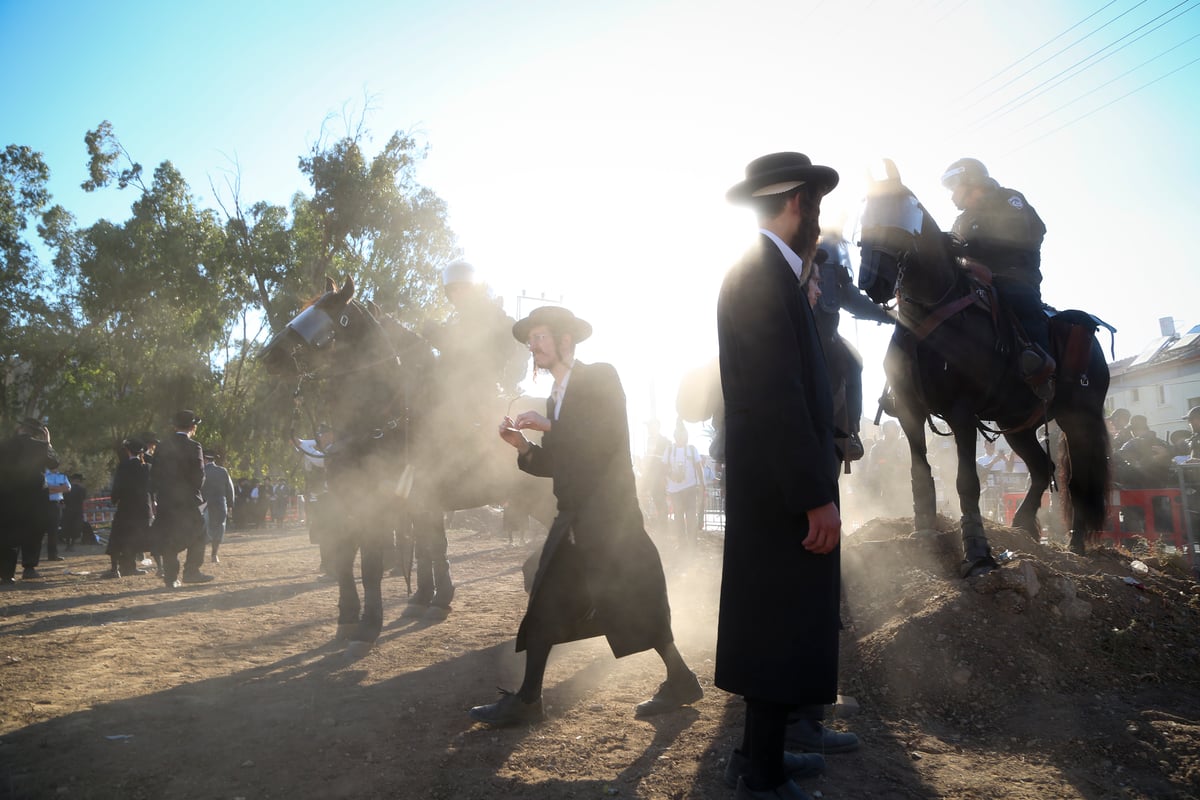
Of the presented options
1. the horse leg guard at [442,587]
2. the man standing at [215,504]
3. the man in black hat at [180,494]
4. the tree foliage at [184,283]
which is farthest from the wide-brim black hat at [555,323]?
the tree foliage at [184,283]

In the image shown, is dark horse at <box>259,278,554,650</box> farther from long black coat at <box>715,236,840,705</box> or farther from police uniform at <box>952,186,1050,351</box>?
police uniform at <box>952,186,1050,351</box>

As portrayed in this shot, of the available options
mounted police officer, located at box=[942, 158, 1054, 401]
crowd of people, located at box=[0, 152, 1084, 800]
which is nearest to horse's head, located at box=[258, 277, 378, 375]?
crowd of people, located at box=[0, 152, 1084, 800]

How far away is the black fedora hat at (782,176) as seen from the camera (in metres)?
2.82

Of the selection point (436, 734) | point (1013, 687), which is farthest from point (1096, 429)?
point (436, 734)

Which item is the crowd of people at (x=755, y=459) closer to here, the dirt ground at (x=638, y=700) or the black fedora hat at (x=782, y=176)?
the black fedora hat at (x=782, y=176)

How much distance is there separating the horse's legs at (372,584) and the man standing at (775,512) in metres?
3.80

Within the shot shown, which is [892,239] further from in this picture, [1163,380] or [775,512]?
[1163,380]

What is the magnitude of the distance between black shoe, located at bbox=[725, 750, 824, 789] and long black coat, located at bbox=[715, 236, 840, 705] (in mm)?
461

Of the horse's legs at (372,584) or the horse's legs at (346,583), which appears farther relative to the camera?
the horse's legs at (346,583)

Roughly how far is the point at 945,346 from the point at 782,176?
Answer: 340cm

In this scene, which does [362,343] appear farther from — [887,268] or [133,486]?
[133,486]

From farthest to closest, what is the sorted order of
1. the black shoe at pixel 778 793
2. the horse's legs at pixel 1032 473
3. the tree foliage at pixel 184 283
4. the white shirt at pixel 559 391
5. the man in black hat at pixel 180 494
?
the tree foliage at pixel 184 283 → the man in black hat at pixel 180 494 → the horse's legs at pixel 1032 473 → the white shirt at pixel 559 391 → the black shoe at pixel 778 793

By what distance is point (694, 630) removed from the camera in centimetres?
602

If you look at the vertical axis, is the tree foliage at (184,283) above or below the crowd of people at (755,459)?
above
